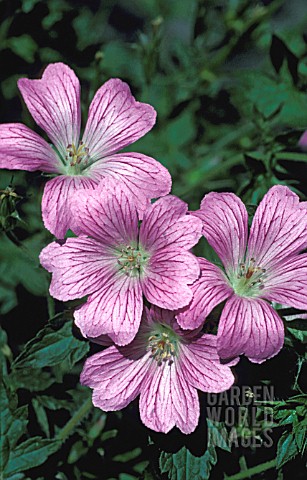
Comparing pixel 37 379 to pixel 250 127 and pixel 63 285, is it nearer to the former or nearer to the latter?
pixel 63 285

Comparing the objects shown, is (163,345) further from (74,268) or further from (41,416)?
(41,416)

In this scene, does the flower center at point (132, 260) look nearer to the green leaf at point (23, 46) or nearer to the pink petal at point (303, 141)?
the pink petal at point (303, 141)

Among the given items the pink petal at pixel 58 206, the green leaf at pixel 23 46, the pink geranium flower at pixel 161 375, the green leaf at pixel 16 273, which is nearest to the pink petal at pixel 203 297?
the pink geranium flower at pixel 161 375

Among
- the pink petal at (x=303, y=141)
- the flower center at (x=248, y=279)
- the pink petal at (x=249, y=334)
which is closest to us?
the pink petal at (x=249, y=334)

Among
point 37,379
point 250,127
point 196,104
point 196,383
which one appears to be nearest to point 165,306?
point 196,383

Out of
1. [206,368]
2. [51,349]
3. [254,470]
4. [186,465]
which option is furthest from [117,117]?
[254,470]

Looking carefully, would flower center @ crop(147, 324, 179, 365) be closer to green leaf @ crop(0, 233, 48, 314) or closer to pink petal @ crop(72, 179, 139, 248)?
pink petal @ crop(72, 179, 139, 248)
